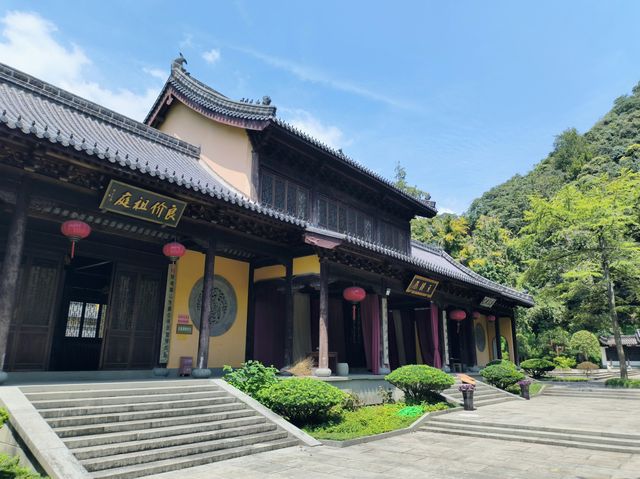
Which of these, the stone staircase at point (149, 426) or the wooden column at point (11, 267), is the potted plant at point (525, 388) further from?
the wooden column at point (11, 267)

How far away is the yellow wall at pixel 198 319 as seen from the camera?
31.8 feet

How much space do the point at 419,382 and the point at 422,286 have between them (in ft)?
13.5

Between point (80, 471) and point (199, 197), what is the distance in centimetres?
472

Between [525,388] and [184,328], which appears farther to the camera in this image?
[525,388]

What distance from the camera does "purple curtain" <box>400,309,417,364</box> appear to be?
16562mm

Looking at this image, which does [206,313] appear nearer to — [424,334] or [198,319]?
[198,319]

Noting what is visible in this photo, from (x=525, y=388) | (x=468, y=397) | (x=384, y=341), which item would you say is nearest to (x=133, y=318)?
(x=384, y=341)

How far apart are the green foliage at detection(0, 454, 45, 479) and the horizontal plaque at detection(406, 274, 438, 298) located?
1039cm

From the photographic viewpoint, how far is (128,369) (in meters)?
9.06

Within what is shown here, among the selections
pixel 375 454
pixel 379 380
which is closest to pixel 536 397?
pixel 379 380

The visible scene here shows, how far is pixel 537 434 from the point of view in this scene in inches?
300

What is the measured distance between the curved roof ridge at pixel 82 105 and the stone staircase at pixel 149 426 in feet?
24.1

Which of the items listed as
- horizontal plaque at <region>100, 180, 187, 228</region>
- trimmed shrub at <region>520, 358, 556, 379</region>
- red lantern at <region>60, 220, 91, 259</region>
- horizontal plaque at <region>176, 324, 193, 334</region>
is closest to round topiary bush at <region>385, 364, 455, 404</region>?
horizontal plaque at <region>176, 324, 193, 334</region>

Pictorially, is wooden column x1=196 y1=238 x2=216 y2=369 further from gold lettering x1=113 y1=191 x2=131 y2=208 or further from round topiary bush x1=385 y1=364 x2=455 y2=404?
round topiary bush x1=385 y1=364 x2=455 y2=404
